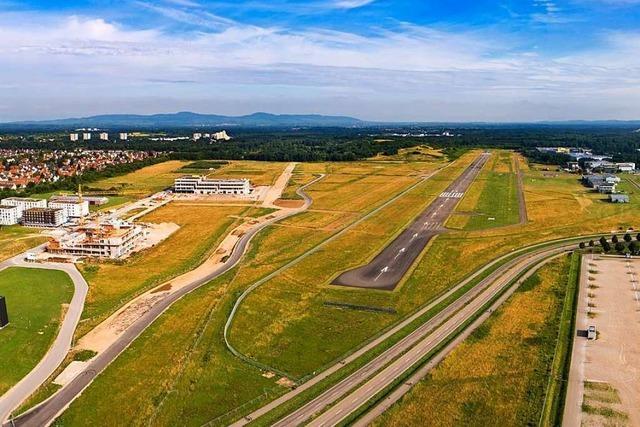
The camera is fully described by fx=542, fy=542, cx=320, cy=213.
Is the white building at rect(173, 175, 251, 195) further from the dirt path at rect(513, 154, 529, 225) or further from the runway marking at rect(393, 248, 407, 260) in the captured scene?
the runway marking at rect(393, 248, 407, 260)

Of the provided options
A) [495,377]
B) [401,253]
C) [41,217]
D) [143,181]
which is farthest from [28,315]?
[143,181]

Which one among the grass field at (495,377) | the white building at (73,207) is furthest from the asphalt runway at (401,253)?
the white building at (73,207)

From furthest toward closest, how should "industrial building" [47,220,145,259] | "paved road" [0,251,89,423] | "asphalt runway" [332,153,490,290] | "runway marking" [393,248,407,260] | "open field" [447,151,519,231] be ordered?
"open field" [447,151,519,231]
"industrial building" [47,220,145,259]
"runway marking" [393,248,407,260]
"asphalt runway" [332,153,490,290]
"paved road" [0,251,89,423]

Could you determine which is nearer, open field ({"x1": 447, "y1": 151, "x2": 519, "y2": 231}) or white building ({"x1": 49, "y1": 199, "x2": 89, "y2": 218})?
open field ({"x1": 447, "y1": 151, "x2": 519, "y2": 231})

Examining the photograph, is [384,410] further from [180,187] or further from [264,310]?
[180,187]

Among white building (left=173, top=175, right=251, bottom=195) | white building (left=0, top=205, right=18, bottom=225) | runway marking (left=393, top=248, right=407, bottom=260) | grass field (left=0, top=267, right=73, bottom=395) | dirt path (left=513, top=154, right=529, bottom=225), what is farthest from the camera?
white building (left=173, top=175, right=251, bottom=195)

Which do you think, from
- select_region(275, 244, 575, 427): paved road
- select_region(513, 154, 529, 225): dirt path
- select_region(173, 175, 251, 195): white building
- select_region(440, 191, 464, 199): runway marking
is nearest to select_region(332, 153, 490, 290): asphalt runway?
select_region(440, 191, 464, 199): runway marking
